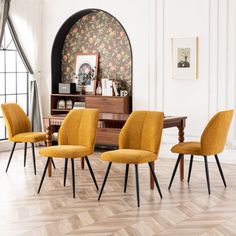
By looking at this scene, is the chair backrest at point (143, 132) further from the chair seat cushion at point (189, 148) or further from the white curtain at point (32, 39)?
the white curtain at point (32, 39)

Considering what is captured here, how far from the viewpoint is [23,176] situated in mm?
7105

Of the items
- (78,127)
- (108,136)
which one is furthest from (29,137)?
(108,136)

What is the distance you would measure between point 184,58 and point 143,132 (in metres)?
2.74

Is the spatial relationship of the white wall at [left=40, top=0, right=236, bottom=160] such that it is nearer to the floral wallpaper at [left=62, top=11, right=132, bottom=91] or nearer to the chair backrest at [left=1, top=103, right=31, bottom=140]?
the floral wallpaper at [left=62, top=11, right=132, bottom=91]

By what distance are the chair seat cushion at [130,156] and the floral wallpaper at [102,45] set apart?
3.57m

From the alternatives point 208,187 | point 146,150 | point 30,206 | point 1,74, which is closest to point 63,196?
point 30,206

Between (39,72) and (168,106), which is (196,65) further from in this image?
(39,72)

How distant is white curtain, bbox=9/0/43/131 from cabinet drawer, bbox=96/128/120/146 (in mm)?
1402

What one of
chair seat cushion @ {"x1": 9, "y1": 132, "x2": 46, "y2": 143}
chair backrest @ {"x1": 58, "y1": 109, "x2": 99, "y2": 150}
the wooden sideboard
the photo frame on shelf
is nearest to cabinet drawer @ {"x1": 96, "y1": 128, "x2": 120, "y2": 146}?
the wooden sideboard

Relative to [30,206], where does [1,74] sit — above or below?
above

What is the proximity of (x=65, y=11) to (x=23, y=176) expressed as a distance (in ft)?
11.9

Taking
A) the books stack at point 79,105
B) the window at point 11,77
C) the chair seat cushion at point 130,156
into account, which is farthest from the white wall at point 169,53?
the chair seat cushion at point 130,156

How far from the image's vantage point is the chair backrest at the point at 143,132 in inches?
238

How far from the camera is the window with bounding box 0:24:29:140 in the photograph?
9516 mm
